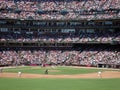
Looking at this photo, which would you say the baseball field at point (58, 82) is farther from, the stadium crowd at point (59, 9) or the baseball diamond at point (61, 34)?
the stadium crowd at point (59, 9)

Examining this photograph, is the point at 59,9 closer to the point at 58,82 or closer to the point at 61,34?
the point at 61,34

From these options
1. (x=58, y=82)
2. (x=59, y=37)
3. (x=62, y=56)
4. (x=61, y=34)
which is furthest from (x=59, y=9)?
(x=58, y=82)

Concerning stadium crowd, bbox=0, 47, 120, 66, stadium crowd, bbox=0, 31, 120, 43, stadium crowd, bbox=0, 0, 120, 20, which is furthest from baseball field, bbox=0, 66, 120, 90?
stadium crowd, bbox=0, 0, 120, 20

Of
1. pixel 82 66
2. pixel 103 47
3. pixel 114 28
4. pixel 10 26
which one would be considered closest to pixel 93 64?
pixel 82 66

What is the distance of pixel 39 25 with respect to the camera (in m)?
103

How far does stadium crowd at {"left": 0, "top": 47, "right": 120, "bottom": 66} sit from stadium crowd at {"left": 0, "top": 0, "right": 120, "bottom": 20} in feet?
39.1

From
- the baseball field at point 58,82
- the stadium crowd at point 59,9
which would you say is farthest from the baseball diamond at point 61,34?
the baseball field at point 58,82

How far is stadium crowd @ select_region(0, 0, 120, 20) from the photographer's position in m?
103

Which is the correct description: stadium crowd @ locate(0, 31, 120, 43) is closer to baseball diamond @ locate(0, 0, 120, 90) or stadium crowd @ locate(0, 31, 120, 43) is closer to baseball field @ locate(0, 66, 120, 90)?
baseball diamond @ locate(0, 0, 120, 90)

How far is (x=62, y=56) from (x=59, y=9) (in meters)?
19.3

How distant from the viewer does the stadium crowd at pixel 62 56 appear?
91.8 metres

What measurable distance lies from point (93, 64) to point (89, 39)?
10.8 meters

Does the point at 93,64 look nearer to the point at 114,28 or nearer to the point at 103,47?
the point at 103,47

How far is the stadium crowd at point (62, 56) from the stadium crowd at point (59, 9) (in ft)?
39.1
